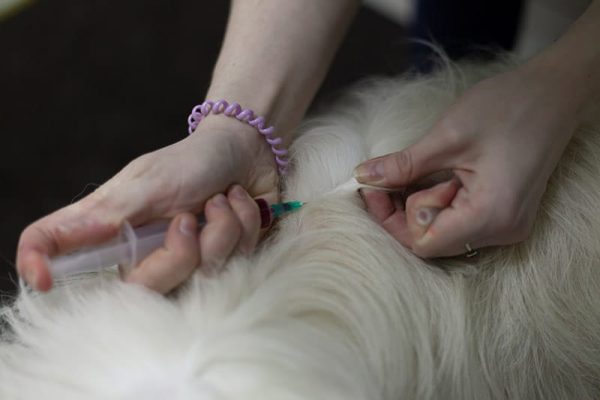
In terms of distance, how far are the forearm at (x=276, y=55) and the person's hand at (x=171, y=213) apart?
0.08 meters

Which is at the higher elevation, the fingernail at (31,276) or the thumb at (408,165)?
the fingernail at (31,276)

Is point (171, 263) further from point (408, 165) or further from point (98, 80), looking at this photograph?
point (98, 80)

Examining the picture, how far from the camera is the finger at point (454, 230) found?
25.5 inches

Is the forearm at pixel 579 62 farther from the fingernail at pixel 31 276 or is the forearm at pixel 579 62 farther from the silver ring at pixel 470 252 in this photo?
the fingernail at pixel 31 276

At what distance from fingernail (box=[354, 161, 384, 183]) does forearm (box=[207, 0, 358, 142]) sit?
162mm

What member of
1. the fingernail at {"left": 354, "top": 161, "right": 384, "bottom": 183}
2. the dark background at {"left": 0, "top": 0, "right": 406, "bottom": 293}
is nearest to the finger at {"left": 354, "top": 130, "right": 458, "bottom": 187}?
the fingernail at {"left": 354, "top": 161, "right": 384, "bottom": 183}

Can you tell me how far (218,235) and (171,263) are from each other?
5cm

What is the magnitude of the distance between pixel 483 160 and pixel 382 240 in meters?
0.11

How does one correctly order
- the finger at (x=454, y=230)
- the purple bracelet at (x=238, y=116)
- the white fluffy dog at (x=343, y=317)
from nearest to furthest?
the white fluffy dog at (x=343, y=317) → the finger at (x=454, y=230) → the purple bracelet at (x=238, y=116)

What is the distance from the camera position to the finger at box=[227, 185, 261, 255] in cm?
65

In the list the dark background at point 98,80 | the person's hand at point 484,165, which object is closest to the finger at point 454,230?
the person's hand at point 484,165

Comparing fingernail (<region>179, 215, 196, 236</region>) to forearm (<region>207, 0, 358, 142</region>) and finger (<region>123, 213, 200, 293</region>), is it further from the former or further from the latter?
forearm (<region>207, 0, 358, 142</region>)

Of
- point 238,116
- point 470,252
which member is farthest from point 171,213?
point 470,252

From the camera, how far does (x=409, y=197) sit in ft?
2.25
